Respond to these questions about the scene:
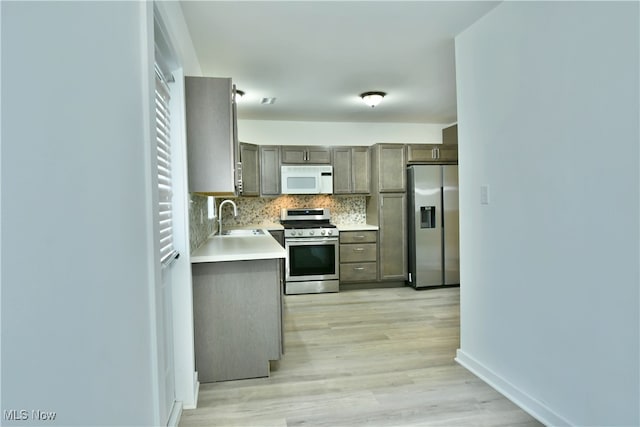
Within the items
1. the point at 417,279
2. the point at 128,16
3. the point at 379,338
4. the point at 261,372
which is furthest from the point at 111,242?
the point at 417,279

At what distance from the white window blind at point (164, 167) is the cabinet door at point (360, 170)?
3535 millimetres

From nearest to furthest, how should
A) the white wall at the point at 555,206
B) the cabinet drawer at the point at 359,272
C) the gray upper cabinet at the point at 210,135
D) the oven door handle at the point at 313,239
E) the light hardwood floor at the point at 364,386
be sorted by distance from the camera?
the white wall at the point at 555,206
the light hardwood floor at the point at 364,386
the gray upper cabinet at the point at 210,135
the oven door handle at the point at 313,239
the cabinet drawer at the point at 359,272

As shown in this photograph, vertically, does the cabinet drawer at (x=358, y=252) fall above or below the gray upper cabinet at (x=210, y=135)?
below

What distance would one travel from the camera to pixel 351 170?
5.31m

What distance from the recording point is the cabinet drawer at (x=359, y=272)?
5.01 metres

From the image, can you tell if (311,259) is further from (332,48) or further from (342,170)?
(332,48)

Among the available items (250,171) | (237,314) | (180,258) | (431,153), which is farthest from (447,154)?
(180,258)

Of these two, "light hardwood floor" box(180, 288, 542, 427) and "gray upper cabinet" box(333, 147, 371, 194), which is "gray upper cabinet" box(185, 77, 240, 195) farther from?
"gray upper cabinet" box(333, 147, 371, 194)

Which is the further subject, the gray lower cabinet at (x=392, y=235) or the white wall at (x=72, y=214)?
the gray lower cabinet at (x=392, y=235)

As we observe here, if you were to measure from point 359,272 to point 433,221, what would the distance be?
1.24 metres

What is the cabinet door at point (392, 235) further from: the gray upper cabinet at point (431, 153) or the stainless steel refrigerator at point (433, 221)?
the gray upper cabinet at point (431, 153)

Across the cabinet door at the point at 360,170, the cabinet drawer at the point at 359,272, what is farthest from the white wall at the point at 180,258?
the cabinet door at the point at 360,170

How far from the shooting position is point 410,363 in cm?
264

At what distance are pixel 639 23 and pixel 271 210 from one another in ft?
15.1
